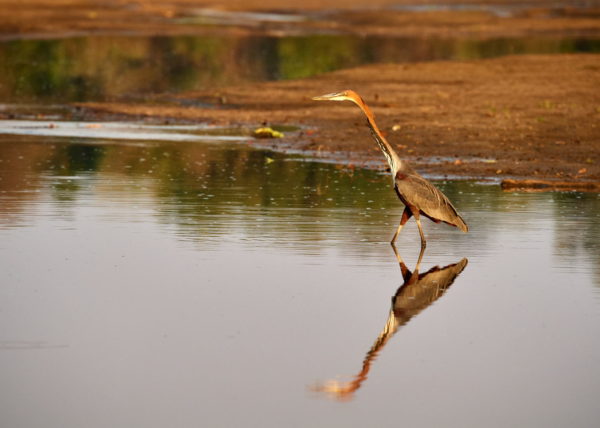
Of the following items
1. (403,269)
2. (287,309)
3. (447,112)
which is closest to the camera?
(287,309)

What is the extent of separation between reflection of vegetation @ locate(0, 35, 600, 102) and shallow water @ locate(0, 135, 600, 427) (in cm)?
1562

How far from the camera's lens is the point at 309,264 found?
11453 millimetres

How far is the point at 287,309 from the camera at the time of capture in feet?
31.8

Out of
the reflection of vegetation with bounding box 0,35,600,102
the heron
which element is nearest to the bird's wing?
the heron

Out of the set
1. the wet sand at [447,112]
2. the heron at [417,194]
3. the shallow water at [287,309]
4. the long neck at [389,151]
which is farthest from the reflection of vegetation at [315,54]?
the heron at [417,194]

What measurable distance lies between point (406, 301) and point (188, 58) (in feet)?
101

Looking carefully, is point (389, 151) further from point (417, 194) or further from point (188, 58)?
point (188, 58)

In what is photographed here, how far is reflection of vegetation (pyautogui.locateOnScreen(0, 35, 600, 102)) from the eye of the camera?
106 feet

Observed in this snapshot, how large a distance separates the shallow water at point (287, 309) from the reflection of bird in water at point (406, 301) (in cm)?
3

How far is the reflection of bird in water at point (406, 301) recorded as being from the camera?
7.66 m

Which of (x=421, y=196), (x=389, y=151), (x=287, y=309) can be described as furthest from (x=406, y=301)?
(x=389, y=151)

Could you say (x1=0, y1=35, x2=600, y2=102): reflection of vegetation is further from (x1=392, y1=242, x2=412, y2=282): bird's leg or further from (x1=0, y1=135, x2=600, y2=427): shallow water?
(x1=392, y1=242, x2=412, y2=282): bird's leg

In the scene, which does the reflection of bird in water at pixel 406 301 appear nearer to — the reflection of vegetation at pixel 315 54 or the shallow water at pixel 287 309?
the shallow water at pixel 287 309

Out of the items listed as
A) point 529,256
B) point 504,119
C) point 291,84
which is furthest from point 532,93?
point 529,256
